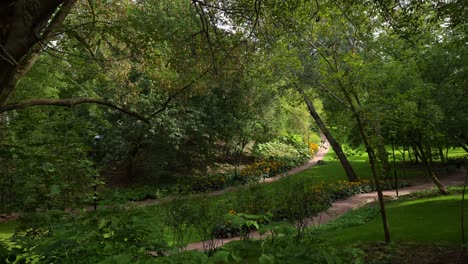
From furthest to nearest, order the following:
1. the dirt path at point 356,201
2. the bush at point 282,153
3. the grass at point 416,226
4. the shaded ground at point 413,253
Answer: the bush at point 282,153 < the dirt path at point 356,201 < the grass at point 416,226 < the shaded ground at point 413,253

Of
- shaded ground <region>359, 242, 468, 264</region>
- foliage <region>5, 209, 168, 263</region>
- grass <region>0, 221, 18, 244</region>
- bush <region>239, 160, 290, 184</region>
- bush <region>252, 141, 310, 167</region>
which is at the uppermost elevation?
bush <region>252, 141, 310, 167</region>

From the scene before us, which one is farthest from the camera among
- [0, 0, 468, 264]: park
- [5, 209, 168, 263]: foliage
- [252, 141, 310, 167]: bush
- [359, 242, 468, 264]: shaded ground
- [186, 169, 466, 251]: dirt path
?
[252, 141, 310, 167]: bush

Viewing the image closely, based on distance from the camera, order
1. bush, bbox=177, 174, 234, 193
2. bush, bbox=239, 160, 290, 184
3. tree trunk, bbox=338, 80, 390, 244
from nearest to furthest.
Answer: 1. tree trunk, bbox=338, 80, 390, 244
2. bush, bbox=177, 174, 234, 193
3. bush, bbox=239, 160, 290, 184

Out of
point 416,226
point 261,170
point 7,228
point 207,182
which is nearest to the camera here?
point 416,226

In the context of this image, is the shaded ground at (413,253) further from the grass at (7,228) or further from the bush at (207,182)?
the bush at (207,182)

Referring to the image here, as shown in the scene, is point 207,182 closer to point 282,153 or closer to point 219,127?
point 219,127

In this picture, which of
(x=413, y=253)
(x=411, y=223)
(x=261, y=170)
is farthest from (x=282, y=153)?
(x=413, y=253)

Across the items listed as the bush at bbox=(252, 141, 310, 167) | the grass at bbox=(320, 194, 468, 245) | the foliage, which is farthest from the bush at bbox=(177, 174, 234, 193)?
the foliage

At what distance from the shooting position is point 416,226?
32.7 ft

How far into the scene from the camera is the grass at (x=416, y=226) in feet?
28.9

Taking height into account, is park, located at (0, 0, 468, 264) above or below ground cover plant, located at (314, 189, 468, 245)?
above

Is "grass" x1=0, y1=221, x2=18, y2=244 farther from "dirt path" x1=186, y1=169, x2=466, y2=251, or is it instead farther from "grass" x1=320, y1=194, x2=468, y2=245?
"grass" x1=320, y1=194, x2=468, y2=245

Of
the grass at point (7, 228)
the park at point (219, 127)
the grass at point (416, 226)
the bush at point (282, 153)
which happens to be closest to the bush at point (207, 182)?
the park at point (219, 127)

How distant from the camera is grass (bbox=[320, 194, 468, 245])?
880cm
